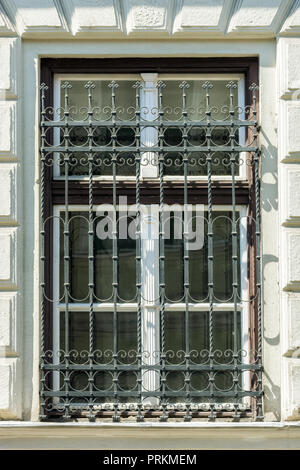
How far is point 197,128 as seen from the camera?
5.39 metres

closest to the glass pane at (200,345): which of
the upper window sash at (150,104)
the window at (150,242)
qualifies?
the window at (150,242)

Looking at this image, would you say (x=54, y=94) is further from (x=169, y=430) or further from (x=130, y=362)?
(x=169, y=430)

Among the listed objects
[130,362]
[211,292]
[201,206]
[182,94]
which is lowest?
[130,362]

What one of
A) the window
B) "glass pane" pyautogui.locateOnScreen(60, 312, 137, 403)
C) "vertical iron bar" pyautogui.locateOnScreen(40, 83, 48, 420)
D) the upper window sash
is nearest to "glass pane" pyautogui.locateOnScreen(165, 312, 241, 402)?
the window

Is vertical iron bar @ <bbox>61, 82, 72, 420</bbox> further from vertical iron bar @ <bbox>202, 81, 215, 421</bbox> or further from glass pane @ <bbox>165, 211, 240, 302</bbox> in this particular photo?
vertical iron bar @ <bbox>202, 81, 215, 421</bbox>

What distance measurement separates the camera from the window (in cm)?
518

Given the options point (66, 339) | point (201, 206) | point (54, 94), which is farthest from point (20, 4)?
point (66, 339)

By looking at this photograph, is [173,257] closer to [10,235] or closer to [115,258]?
[115,258]

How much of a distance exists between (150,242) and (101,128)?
84cm

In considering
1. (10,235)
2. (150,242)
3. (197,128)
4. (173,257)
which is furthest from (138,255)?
(197,128)

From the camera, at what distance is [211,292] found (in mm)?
5172

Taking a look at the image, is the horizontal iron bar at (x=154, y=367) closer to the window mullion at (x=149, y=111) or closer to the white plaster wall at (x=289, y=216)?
the white plaster wall at (x=289, y=216)

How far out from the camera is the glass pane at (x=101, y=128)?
5367 millimetres
